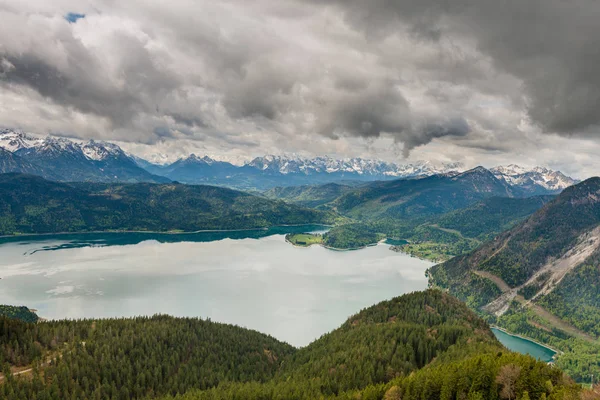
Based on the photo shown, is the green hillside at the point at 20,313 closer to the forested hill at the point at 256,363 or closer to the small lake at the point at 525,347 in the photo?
the forested hill at the point at 256,363

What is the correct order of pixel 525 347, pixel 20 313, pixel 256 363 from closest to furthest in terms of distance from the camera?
pixel 256 363 → pixel 20 313 → pixel 525 347

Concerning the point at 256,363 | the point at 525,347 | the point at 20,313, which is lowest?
the point at 525,347

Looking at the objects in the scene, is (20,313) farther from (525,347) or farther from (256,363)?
(525,347)

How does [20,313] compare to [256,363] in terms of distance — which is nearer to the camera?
[256,363]

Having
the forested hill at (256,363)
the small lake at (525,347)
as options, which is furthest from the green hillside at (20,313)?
the small lake at (525,347)

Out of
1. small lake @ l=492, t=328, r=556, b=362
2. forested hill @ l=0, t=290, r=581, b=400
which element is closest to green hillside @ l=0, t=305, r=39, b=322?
forested hill @ l=0, t=290, r=581, b=400

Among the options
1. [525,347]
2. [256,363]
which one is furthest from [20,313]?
[525,347]

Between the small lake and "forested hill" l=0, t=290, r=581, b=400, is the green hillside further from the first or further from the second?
the small lake
